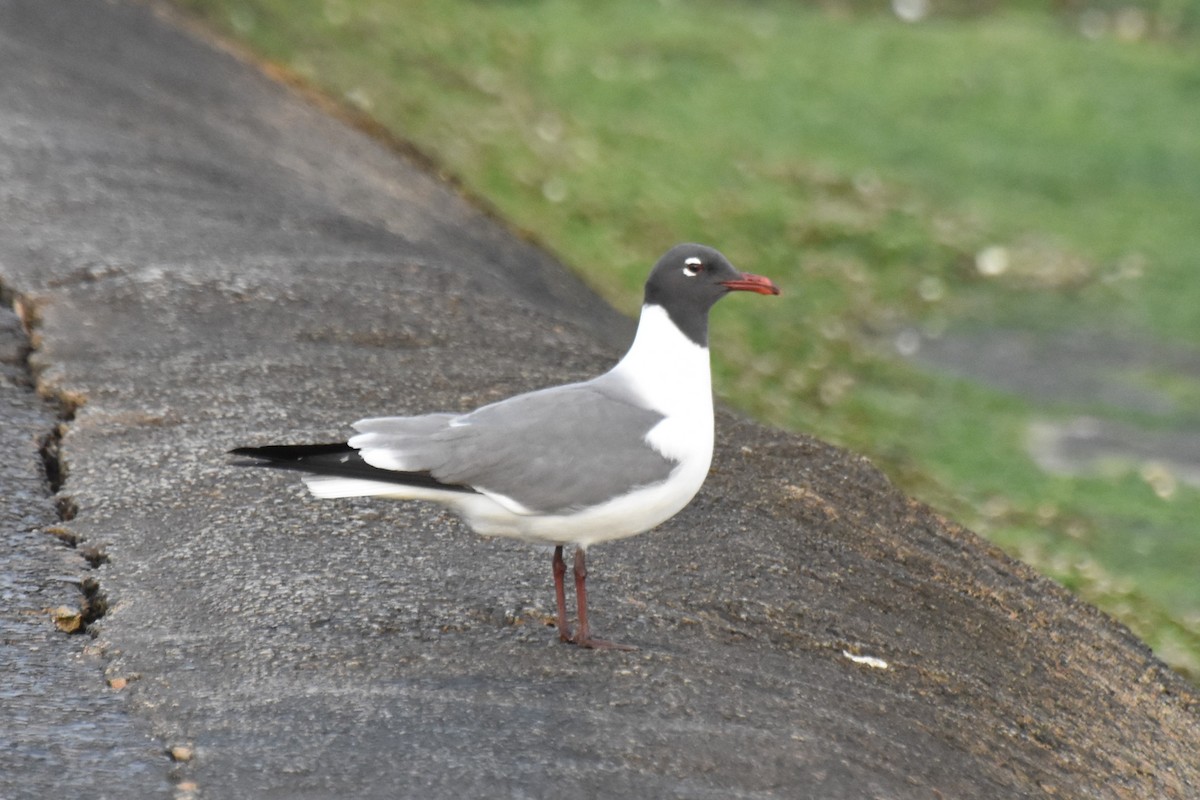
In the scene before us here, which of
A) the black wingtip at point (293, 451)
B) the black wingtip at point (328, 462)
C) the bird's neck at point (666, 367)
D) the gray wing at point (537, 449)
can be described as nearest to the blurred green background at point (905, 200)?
the bird's neck at point (666, 367)

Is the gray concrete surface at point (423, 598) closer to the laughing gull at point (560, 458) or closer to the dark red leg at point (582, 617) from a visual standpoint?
the dark red leg at point (582, 617)

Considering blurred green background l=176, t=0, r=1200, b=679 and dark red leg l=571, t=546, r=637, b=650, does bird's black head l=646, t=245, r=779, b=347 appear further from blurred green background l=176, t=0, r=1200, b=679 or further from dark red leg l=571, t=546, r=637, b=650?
blurred green background l=176, t=0, r=1200, b=679

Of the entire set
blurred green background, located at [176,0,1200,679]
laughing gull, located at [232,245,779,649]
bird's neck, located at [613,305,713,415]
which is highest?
blurred green background, located at [176,0,1200,679]

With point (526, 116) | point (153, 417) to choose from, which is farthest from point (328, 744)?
point (526, 116)

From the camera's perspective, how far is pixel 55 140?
10445 millimetres

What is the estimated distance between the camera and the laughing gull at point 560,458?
5062 millimetres

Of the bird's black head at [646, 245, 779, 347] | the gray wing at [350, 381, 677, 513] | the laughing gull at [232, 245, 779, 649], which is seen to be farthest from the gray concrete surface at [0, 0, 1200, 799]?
the bird's black head at [646, 245, 779, 347]

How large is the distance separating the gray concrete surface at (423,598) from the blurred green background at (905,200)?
2965mm

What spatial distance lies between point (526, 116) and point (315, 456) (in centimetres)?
1282

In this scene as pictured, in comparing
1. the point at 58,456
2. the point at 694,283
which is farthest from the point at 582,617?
the point at 58,456

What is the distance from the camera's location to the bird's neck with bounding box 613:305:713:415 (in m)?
5.37

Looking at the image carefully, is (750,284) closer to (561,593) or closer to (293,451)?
(561,593)

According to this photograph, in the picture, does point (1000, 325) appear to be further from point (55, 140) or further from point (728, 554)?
point (728, 554)

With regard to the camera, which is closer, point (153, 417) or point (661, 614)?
point (661, 614)
